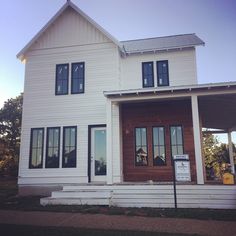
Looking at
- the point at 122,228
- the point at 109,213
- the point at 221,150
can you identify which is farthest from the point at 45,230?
the point at 221,150

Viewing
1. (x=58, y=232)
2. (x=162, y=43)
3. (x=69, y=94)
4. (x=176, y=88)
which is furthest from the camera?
(x=162, y=43)

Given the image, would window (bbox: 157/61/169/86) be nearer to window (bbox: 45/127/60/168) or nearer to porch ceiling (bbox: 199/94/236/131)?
porch ceiling (bbox: 199/94/236/131)

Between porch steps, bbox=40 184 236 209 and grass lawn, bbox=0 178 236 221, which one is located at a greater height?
porch steps, bbox=40 184 236 209

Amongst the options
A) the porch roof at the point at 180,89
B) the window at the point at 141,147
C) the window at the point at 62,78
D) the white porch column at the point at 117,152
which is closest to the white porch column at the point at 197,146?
the porch roof at the point at 180,89

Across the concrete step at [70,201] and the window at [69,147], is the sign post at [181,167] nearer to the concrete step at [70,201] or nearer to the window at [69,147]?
the concrete step at [70,201]

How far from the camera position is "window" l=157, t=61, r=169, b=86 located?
41.2 ft

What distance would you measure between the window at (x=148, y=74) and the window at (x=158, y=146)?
2.32 metres

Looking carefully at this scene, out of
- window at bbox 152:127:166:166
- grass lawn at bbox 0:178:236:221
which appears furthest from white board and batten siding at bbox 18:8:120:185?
grass lawn at bbox 0:178:236:221

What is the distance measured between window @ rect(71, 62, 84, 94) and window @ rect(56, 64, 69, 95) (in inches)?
13.0

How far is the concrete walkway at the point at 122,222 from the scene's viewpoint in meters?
5.86

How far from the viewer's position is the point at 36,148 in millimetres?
12211

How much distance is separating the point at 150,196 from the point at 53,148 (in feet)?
17.6

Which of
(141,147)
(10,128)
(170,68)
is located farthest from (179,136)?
(10,128)

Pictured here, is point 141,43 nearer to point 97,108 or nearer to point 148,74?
point 148,74
